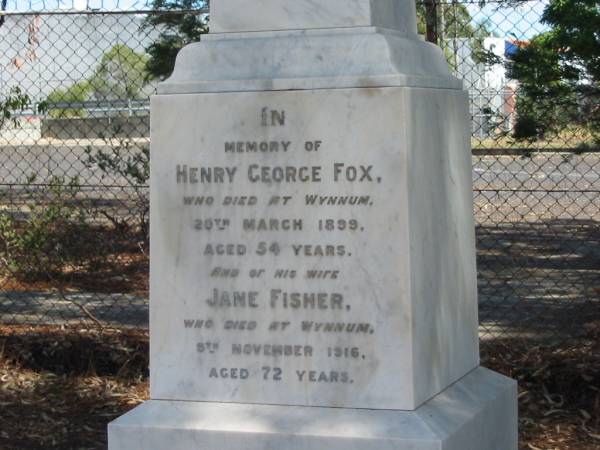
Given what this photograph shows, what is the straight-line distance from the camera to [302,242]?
147 inches

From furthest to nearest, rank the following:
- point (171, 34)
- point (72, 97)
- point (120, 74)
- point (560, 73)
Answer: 1. point (72, 97)
2. point (120, 74)
3. point (171, 34)
4. point (560, 73)

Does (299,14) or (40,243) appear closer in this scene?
(299,14)

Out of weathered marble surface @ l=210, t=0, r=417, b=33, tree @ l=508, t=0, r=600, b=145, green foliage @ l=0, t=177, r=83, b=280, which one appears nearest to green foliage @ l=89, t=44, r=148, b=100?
green foliage @ l=0, t=177, r=83, b=280

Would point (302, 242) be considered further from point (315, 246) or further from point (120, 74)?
point (120, 74)

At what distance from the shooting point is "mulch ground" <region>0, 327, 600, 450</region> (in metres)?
5.56

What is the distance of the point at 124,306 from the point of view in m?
7.57

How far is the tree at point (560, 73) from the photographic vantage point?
610cm

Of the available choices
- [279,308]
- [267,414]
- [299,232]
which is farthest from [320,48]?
[267,414]

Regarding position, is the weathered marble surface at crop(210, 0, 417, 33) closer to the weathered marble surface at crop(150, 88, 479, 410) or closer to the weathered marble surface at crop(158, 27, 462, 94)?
the weathered marble surface at crop(158, 27, 462, 94)

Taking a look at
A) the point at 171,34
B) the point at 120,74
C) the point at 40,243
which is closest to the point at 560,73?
the point at 171,34

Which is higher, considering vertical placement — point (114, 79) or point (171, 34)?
point (114, 79)

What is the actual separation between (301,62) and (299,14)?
0.20 meters

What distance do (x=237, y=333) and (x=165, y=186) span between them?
576 millimetres

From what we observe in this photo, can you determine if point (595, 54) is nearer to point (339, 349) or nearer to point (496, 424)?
point (496, 424)
